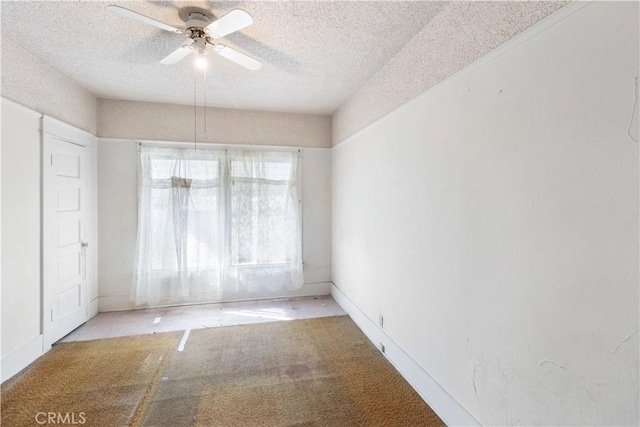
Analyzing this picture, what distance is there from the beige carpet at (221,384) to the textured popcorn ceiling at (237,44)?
2.58 metres

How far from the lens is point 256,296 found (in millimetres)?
4113

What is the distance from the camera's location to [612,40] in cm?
103

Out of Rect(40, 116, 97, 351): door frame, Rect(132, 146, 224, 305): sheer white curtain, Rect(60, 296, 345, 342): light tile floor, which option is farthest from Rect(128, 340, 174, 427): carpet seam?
Rect(132, 146, 224, 305): sheer white curtain

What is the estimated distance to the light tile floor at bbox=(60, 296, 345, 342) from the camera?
317 cm

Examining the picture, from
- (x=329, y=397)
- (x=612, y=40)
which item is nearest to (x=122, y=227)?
(x=329, y=397)

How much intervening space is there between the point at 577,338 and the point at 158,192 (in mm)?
4028

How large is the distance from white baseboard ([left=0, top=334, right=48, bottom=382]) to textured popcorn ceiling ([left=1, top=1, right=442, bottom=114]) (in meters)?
2.41

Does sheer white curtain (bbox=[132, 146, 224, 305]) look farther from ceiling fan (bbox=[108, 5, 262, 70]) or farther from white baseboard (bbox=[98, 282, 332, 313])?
ceiling fan (bbox=[108, 5, 262, 70])

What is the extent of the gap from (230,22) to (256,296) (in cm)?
330

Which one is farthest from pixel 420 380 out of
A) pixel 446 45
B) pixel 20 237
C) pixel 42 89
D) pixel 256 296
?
pixel 42 89

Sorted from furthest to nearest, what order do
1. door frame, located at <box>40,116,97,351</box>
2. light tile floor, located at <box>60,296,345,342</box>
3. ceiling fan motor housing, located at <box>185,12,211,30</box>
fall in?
light tile floor, located at <box>60,296,345,342</box> → door frame, located at <box>40,116,97,351</box> → ceiling fan motor housing, located at <box>185,12,211,30</box>

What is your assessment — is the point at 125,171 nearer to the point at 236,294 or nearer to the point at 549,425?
the point at 236,294

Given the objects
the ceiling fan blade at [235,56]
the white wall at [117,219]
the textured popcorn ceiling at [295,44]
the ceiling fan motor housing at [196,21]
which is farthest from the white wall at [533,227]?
the white wall at [117,219]

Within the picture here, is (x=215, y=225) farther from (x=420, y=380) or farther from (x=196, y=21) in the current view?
(x=420, y=380)
